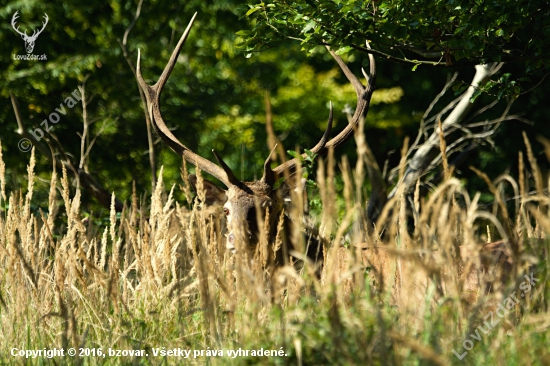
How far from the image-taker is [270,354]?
9.40 ft

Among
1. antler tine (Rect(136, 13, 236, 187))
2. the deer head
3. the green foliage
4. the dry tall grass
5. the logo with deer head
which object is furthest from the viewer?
the logo with deer head

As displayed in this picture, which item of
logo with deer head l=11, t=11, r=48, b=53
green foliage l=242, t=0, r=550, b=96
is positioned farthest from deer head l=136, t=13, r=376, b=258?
logo with deer head l=11, t=11, r=48, b=53

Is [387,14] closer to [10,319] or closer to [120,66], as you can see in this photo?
[10,319]

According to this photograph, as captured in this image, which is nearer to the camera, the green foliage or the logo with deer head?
the green foliage

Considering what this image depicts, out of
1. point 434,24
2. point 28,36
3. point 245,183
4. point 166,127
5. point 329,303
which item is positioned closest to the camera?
point 329,303

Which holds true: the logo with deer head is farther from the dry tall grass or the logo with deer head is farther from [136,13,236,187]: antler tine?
the dry tall grass

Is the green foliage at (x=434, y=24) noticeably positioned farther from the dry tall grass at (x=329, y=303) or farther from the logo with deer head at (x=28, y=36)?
the logo with deer head at (x=28, y=36)

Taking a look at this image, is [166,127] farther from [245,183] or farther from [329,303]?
[329,303]

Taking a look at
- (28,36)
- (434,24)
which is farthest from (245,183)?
(28,36)

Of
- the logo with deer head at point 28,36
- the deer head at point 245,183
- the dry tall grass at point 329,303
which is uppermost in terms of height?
the logo with deer head at point 28,36

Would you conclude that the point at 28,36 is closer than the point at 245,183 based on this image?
No

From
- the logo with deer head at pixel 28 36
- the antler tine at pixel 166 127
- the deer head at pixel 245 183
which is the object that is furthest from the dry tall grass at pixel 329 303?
the logo with deer head at pixel 28 36

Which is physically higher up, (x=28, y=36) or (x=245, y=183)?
(x=28, y=36)

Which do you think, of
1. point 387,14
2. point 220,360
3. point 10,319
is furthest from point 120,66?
point 220,360
